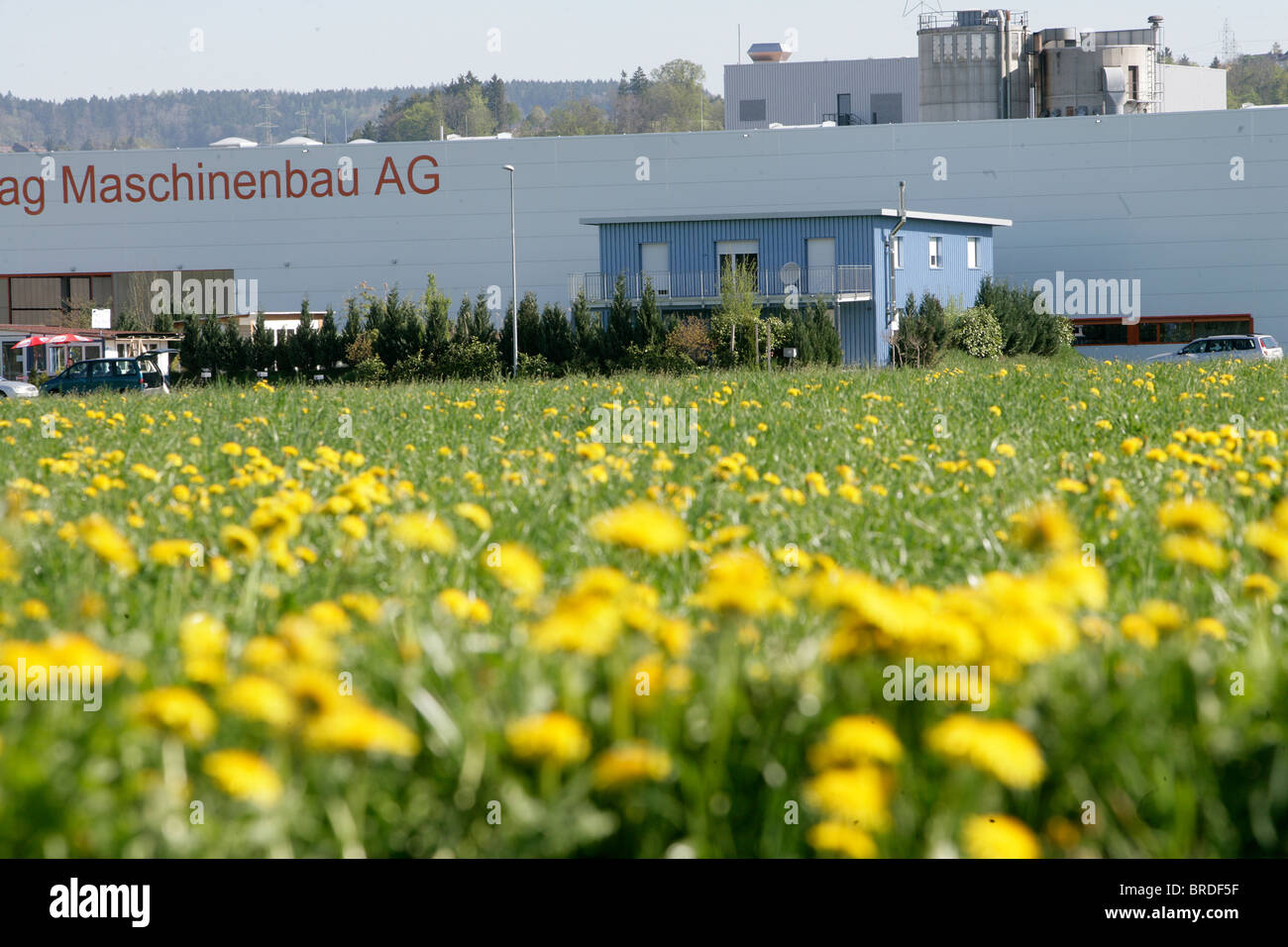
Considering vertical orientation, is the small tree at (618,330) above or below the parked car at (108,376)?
above

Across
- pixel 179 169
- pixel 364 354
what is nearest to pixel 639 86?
pixel 179 169

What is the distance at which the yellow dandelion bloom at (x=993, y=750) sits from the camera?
6.38ft

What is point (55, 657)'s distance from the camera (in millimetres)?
2275

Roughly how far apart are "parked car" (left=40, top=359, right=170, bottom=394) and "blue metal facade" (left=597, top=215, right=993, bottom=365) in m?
18.1

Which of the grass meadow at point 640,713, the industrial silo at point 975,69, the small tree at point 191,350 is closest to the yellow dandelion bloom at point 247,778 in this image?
the grass meadow at point 640,713

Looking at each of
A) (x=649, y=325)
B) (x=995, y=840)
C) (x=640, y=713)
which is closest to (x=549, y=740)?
(x=640, y=713)

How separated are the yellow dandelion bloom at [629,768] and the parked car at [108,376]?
35.2m

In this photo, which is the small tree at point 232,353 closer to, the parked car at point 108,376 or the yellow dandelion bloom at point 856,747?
the parked car at point 108,376

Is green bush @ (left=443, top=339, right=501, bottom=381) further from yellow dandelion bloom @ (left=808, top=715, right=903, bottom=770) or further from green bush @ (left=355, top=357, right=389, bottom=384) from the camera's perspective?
yellow dandelion bloom @ (left=808, top=715, right=903, bottom=770)

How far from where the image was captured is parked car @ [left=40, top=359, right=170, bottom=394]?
35.7m

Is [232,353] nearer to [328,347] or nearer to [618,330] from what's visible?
[328,347]

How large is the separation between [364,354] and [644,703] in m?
42.0

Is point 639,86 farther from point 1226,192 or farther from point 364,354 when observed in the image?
point 364,354

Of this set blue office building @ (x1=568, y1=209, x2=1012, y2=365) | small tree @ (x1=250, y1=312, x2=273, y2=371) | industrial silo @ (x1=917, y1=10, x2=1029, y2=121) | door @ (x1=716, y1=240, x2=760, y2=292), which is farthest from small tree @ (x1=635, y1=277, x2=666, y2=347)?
industrial silo @ (x1=917, y1=10, x2=1029, y2=121)
